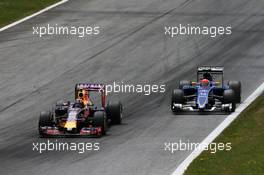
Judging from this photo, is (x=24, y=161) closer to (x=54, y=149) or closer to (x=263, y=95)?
(x=54, y=149)

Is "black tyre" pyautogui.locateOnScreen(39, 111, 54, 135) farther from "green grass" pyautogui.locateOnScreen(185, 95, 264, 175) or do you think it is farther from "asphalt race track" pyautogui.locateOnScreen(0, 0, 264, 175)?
"green grass" pyautogui.locateOnScreen(185, 95, 264, 175)

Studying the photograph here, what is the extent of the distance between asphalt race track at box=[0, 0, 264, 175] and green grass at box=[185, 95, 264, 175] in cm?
78

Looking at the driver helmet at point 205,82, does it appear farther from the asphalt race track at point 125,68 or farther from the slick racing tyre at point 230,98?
the asphalt race track at point 125,68

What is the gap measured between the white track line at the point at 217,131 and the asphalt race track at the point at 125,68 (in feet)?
0.86

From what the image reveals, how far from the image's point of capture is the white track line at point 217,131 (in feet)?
87.4

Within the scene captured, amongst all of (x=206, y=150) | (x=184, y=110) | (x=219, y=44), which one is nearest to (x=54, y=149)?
(x=206, y=150)

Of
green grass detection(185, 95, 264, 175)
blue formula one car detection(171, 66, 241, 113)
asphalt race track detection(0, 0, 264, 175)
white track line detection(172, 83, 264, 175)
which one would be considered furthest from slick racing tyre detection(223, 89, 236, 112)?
asphalt race track detection(0, 0, 264, 175)

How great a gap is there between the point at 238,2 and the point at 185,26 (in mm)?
5090

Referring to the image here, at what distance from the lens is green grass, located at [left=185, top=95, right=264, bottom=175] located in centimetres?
2591

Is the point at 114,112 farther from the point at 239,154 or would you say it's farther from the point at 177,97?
the point at 239,154

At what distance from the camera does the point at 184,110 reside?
34250 mm

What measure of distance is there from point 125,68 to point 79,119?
10.9 meters

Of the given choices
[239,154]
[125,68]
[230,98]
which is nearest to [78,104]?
[230,98]

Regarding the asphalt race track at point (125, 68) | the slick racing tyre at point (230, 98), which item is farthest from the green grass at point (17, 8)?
the slick racing tyre at point (230, 98)
